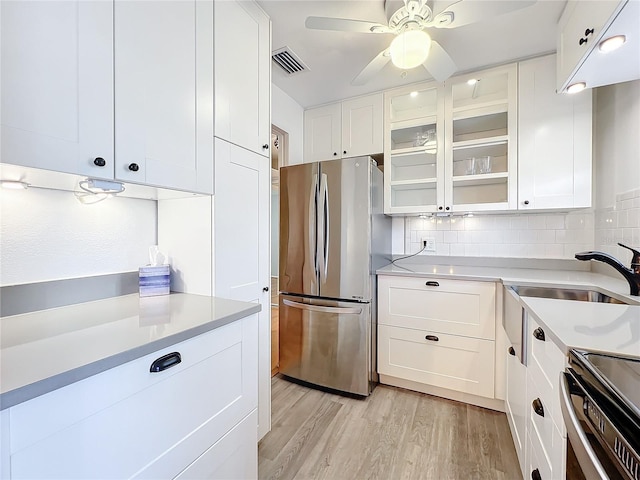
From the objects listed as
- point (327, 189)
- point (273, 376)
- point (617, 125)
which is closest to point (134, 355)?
point (327, 189)

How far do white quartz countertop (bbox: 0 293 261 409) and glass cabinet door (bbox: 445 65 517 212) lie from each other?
1952mm

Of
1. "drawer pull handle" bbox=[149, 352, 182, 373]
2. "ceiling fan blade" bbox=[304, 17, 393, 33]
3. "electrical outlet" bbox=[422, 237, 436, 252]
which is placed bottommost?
"drawer pull handle" bbox=[149, 352, 182, 373]

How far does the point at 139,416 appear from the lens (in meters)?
0.72

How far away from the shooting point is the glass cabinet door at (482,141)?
204cm

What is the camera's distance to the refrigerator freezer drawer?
81.7 inches

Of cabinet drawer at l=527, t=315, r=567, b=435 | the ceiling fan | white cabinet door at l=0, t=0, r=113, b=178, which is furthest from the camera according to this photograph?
the ceiling fan

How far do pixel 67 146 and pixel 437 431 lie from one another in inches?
88.1

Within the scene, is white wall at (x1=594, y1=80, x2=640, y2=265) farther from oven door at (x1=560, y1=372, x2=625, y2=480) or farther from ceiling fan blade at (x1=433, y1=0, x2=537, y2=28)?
oven door at (x1=560, y1=372, x2=625, y2=480)

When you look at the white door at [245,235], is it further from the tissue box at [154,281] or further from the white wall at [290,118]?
the white wall at [290,118]

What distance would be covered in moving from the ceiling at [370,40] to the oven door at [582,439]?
185cm

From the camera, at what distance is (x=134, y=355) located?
0.69 metres

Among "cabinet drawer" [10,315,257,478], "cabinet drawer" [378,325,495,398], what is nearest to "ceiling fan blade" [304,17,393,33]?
"cabinet drawer" [10,315,257,478]

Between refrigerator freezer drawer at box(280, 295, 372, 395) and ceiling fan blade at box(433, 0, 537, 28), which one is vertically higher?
ceiling fan blade at box(433, 0, 537, 28)

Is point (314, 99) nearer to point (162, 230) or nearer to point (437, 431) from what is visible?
point (162, 230)
